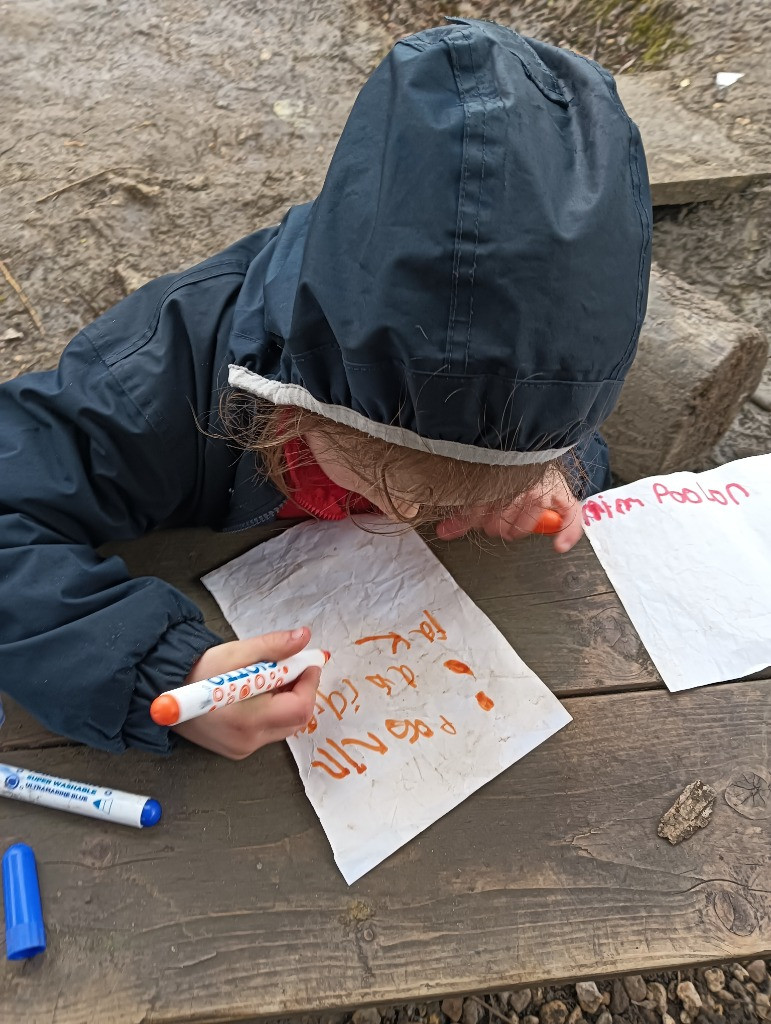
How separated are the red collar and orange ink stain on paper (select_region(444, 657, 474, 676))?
0.24 metres

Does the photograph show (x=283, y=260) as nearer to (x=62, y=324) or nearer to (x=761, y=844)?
(x=761, y=844)

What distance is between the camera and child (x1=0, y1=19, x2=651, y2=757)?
1.73 ft

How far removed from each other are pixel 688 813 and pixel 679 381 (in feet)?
2.21

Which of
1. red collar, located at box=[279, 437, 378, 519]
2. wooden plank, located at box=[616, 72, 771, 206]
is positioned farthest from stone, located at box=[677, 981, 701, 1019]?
wooden plank, located at box=[616, 72, 771, 206]

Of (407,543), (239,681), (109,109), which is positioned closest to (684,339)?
(407,543)

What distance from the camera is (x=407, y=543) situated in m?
0.98

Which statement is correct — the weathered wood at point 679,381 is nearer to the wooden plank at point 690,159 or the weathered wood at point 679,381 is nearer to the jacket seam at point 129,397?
the wooden plank at point 690,159

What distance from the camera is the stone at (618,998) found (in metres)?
1.29

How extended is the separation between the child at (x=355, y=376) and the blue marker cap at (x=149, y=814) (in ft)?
0.22

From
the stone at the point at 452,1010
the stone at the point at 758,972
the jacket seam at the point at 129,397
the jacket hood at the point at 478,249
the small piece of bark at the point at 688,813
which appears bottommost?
the stone at the point at 758,972

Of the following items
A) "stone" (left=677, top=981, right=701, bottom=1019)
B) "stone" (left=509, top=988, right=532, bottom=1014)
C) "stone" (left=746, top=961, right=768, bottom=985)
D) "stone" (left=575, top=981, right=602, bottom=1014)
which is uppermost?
"stone" (left=509, top=988, right=532, bottom=1014)

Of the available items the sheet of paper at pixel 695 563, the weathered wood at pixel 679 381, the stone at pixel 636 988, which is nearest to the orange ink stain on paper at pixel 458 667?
the sheet of paper at pixel 695 563

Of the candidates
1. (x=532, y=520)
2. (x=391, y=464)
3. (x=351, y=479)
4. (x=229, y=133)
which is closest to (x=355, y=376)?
(x=391, y=464)

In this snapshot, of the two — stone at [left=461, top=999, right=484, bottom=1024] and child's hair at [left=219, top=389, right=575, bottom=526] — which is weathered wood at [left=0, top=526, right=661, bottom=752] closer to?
child's hair at [left=219, top=389, right=575, bottom=526]
